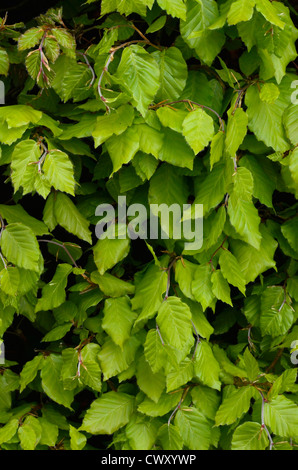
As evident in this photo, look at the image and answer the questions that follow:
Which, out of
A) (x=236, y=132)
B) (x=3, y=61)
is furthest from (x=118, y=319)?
(x=3, y=61)

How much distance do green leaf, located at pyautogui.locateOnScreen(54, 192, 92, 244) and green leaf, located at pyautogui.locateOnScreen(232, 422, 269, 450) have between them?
0.70 metres

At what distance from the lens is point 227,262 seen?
147cm

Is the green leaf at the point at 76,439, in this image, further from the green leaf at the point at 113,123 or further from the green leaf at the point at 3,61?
the green leaf at the point at 3,61

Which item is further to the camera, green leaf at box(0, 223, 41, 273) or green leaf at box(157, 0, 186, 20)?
green leaf at box(0, 223, 41, 273)

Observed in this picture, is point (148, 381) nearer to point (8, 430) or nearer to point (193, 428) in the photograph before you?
point (193, 428)

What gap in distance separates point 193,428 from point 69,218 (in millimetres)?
732

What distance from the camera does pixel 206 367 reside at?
5.01 ft

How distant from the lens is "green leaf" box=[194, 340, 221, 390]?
1.52 metres

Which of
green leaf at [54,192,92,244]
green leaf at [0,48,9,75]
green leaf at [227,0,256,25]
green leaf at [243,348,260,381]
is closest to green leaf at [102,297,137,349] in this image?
green leaf at [54,192,92,244]

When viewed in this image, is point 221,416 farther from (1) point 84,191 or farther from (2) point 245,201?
(1) point 84,191

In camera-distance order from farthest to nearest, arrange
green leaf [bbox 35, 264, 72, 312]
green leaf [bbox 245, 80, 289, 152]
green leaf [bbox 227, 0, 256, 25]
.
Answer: green leaf [bbox 35, 264, 72, 312] → green leaf [bbox 245, 80, 289, 152] → green leaf [bbox 227, 0, 256, 25]

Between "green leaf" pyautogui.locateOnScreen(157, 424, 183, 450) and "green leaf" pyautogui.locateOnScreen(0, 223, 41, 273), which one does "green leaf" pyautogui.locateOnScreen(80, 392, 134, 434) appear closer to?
"green leaf" pyautogui.locateOnScreen(157, 424, 183, 450)

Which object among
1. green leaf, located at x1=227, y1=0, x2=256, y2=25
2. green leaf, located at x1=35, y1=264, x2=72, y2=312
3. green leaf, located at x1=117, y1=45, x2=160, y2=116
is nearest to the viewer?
green leaf, located at x1=227, y1=0, x2=256, y2=25

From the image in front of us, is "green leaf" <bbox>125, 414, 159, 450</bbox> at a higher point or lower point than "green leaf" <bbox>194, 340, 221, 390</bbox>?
lower
